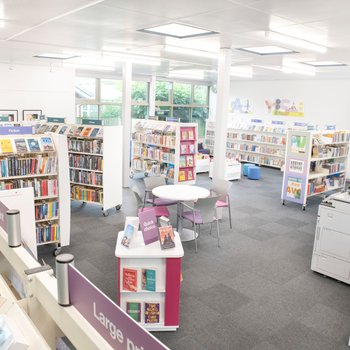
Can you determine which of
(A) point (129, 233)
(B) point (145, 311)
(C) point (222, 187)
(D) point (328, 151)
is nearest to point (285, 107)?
(D) point (328, 151)

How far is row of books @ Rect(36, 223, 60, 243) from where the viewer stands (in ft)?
17.4

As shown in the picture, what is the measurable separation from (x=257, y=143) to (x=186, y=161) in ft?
18.0

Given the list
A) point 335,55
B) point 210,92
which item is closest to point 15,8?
point 335,55

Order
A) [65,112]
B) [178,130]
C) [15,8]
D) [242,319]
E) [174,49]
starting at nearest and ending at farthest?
[242,319], [15,8], [174,49], [178,130], [65,112]

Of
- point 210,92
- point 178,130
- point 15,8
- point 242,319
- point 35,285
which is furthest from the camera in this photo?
point 210,92

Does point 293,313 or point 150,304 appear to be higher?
point 150,304

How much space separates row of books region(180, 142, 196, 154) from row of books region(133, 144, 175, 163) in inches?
11.7

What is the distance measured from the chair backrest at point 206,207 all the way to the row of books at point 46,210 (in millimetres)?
2112

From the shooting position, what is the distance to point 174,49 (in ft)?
23.4

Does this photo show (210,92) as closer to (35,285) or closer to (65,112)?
(65,112)

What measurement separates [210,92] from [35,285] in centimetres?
1603

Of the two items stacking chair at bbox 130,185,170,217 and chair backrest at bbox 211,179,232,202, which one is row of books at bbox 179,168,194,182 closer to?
chair backrest at bbox 211,179,232,202

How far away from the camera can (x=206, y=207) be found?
5684 mm

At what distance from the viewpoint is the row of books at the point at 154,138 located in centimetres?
925
